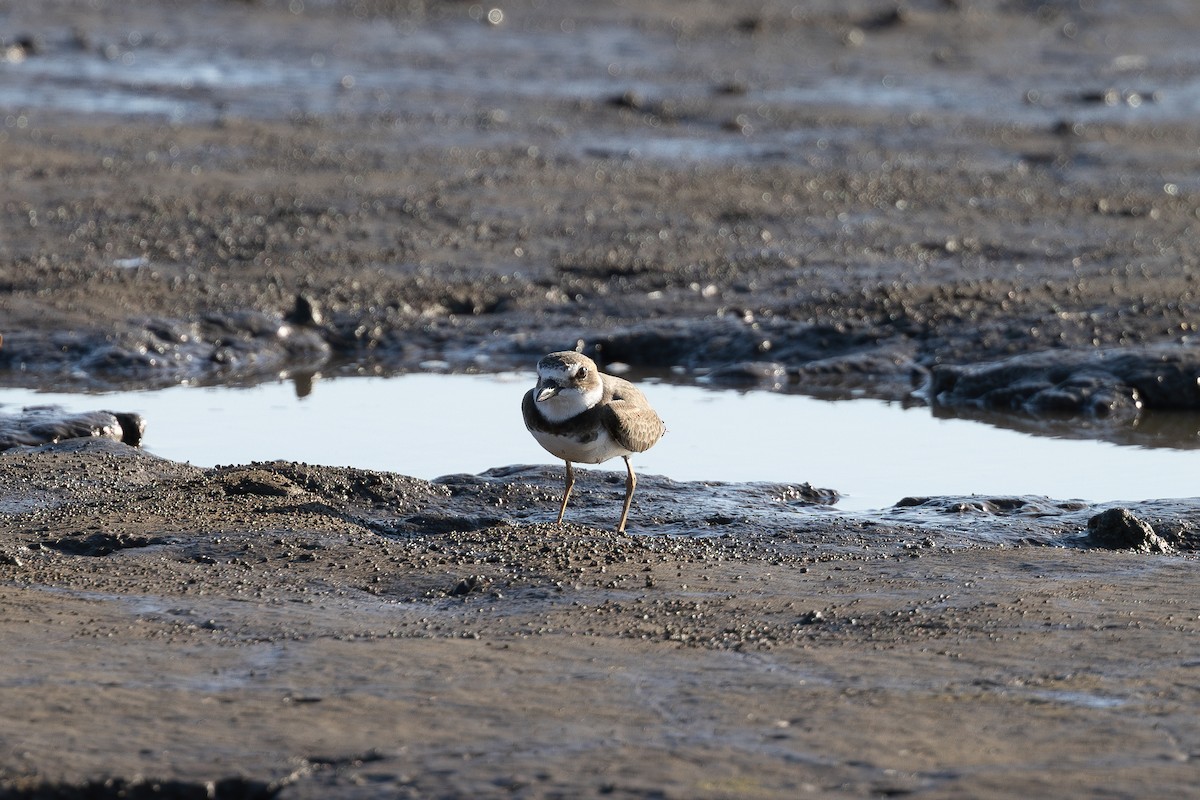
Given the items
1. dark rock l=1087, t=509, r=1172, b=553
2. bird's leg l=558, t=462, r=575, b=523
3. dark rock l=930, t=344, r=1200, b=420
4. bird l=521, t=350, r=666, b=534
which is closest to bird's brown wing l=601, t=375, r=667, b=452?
bird l=521, t=350, r=666, b=534

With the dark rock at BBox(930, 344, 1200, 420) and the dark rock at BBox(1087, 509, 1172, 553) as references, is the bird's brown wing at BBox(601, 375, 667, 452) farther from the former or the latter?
the dark rock at BBox(930, 344, 1200, 420)

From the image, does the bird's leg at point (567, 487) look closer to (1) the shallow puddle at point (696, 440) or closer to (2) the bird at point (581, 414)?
(2) the bird at point (581, 414)

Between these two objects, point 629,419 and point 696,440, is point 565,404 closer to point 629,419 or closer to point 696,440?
point 629,419

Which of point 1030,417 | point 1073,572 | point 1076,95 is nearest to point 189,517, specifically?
point 1073,572

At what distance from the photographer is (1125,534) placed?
21.0 feet

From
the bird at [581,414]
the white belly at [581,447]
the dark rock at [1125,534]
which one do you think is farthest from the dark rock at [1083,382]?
the white belly at [581,447]

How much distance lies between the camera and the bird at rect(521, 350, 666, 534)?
6344 millimetres

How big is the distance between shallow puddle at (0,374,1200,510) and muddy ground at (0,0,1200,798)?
387mm

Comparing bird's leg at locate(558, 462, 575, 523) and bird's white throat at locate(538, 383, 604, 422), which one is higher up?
bird's white throat at locate(538, 383, 604, 422)

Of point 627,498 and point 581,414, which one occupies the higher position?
point 581,414

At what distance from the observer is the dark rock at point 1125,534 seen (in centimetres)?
637

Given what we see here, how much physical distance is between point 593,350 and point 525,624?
5.10 m

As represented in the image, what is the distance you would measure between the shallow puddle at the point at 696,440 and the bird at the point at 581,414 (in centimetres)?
122

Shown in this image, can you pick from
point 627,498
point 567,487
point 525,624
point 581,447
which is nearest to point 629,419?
point 581,447
